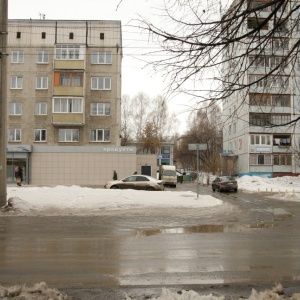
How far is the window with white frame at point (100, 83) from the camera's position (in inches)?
1555

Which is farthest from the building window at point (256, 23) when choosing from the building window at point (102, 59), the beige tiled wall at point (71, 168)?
the building window at point (102, 59)

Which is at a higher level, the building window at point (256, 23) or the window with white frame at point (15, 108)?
the window with white frame at point (15, 108)

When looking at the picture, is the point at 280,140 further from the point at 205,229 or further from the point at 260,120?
the point at 260,120

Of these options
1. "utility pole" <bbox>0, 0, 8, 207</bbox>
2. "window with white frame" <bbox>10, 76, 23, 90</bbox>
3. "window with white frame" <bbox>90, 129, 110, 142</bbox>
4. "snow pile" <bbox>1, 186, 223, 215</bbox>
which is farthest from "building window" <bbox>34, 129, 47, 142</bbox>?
"utility pole" <bbox>0, 0, 8, 207</bbox>

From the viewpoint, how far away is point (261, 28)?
498 cm

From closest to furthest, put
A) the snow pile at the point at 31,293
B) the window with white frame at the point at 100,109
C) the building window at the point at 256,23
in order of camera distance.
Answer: the snow pile at the point at 31,293 → the building window at the point at 256,23 → the window with white frame at the point at 100,109

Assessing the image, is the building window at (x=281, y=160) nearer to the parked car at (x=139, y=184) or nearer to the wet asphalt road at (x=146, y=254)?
the parked car at (x=139, y=184)

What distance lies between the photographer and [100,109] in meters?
39.1

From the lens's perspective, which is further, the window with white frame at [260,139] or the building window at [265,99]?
the window with white frame at [260,139]

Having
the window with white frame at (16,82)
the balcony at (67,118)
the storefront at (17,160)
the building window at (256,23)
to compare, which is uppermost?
the window with white frame at (16,82)

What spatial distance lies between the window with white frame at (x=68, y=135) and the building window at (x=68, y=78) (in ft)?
15.4

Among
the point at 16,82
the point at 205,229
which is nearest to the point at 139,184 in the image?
the point at 205,229

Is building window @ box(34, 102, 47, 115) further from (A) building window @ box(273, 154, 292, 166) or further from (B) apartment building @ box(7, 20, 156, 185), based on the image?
(A) building window @ box(273, 154, 292, 166)

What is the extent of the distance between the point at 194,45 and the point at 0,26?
13.4m
